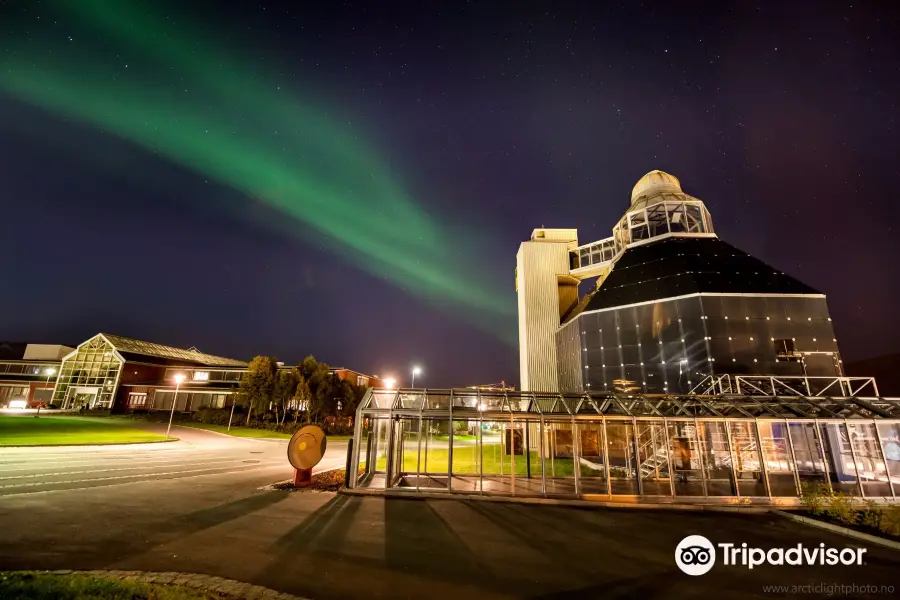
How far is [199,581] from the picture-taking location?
21.6ft

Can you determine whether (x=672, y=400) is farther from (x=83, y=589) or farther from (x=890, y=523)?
(x=83, y=589)

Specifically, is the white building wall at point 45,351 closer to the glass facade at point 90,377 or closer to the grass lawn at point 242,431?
the glass facade at point 90,377

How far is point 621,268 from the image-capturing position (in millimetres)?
29203

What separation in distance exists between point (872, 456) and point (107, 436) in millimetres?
49459

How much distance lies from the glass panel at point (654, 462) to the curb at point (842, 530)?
141 inches

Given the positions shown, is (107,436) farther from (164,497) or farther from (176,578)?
(176,578)

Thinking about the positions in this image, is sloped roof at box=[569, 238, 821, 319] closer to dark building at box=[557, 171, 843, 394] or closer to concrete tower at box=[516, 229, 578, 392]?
dark building at box=[557, 171, 843, 394]

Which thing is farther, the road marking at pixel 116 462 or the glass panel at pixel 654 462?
the road marking at pixel 116 462

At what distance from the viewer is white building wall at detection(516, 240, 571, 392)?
33.4 m

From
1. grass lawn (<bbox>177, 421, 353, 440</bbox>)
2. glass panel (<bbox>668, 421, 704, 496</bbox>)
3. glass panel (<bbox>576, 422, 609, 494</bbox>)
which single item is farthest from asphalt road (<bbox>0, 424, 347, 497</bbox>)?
glass panel (<bbox>668, 421, 704, 496</bbox>)

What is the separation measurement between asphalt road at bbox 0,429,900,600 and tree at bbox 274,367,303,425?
32048 millimetres

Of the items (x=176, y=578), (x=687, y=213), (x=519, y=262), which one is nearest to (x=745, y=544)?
(x=176, y=578)

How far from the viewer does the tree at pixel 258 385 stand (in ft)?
153

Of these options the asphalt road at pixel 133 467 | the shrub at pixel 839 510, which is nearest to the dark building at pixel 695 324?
the shrub at pixel 839 510
